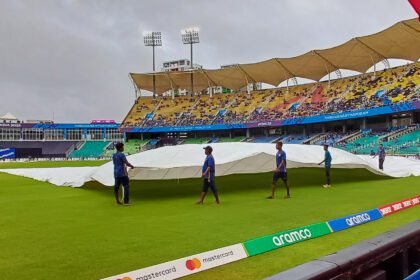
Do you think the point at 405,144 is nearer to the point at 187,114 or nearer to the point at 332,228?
the point at 332,228

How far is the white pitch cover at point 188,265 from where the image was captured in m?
3.87

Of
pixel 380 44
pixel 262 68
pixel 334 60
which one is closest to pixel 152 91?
pixel 262 68

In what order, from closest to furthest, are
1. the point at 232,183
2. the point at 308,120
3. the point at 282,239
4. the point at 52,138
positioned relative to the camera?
the point at 282,239 < the point at 232,183 < the point at 308,120 < the point at 52,138

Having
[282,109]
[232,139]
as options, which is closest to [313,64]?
[282,109]

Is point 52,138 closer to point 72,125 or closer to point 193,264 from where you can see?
point 72,125

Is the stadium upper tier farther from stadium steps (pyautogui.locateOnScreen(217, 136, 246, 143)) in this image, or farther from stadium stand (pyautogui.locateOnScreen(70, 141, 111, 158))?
stadium stand (pyautogui.locateOnScreen(70, 141, 111, 158))

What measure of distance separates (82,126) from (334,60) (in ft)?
165

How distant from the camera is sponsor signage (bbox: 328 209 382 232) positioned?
21.1ft

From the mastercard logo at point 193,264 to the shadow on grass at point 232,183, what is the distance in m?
7.20


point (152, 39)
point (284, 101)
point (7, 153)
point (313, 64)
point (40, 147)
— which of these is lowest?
point (7, 153)

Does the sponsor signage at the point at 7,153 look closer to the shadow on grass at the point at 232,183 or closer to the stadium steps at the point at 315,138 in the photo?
the stadium steps at the point at 315,138

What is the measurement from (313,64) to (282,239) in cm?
4972

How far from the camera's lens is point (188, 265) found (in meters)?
4.42

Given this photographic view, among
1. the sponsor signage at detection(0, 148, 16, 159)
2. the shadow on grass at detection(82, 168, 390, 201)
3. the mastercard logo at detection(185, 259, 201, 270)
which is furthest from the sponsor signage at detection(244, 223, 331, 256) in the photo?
the sponsor signage at detection(0, 148, 16, 159)
